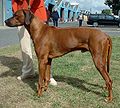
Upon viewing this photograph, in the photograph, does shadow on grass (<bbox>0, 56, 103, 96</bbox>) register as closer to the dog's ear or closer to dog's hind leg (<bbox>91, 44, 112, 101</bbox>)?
dog's hind leg (<bbox>91, 44, 112, 101</bbox>)

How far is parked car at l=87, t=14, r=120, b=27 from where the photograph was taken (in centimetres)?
4403

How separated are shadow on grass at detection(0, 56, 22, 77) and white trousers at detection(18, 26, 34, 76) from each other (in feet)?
2.17

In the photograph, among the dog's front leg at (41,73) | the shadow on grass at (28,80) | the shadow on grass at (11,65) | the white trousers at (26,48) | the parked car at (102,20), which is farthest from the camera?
the parked car at (102,20)

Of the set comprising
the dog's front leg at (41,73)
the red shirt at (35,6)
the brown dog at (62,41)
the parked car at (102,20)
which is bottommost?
the parked car at (102,20)

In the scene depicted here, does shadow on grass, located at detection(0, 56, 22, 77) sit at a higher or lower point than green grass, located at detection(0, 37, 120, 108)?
lower

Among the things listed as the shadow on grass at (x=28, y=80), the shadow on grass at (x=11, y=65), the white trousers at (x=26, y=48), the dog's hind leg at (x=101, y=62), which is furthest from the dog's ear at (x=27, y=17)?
the shadow on grass at (x=11, y=65)

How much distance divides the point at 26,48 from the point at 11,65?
2061 mm

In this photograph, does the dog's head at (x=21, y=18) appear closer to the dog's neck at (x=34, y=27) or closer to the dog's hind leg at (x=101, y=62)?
the dog's neck at (x=34, y=27)

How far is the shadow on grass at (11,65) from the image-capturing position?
834cm

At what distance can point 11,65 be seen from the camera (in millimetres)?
9430

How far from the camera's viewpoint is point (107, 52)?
605 centimetres

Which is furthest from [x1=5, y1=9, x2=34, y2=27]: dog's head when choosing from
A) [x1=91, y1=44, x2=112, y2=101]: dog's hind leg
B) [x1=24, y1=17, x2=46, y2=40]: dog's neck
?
[x1=91, y1=44, x2=112, y2=101]: dog's hind leg

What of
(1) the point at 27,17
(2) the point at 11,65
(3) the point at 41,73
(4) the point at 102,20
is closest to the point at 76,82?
(3) the point at 41,73

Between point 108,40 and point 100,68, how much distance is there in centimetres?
54
